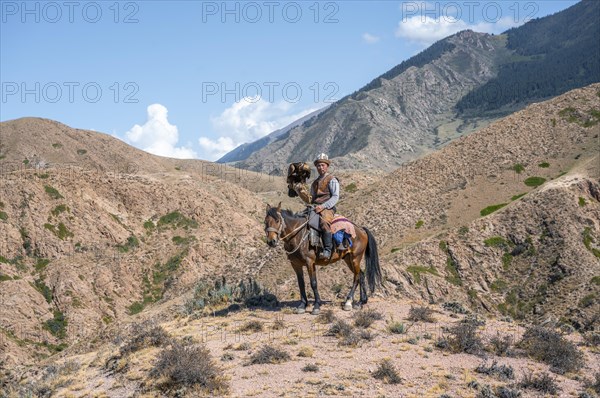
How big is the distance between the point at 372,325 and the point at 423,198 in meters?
31.5

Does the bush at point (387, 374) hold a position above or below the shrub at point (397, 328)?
below

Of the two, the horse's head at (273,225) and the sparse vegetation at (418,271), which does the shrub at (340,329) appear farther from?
the sparse vegetation at (418,271)

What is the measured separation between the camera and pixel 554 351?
12.7 metres

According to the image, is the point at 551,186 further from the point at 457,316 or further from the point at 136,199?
the point at 136,199

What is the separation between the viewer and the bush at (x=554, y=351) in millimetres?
12375

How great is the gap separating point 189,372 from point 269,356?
2.13m

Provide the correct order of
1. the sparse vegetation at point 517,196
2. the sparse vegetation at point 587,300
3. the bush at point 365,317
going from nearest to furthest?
the bush at point 365,317 → the sparse vegetation at point 587,300 → the sparse vegetation at point 517,196

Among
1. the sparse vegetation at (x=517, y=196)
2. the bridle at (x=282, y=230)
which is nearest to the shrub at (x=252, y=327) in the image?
the bridle at (x=282, y=230)

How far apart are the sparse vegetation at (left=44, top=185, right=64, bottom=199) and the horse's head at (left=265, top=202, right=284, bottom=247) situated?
3938 centimetres

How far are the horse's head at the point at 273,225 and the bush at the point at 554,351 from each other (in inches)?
300

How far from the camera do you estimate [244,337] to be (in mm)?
13617

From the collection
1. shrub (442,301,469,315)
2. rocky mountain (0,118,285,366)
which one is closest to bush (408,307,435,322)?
shrub (442,301,469,315)

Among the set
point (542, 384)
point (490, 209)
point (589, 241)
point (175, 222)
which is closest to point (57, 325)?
point (175, 222)

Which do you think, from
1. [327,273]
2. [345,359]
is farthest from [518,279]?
[345,359]
